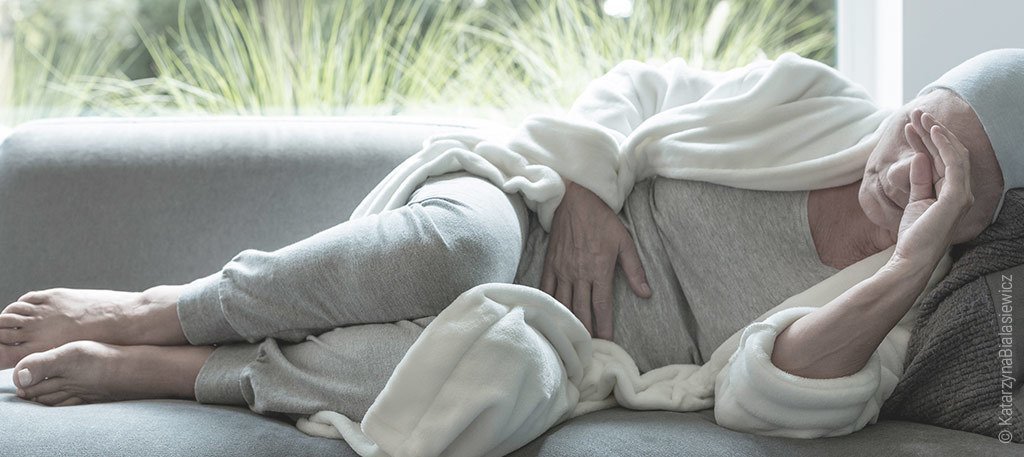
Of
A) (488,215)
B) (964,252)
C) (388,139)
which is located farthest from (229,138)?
(964,252)

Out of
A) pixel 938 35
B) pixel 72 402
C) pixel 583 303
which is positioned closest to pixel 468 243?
pixel 583 303

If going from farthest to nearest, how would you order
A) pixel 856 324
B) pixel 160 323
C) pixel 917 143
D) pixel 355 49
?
pixel 355 49
pixel 160 323
pixel 917 143
pixel 856 324

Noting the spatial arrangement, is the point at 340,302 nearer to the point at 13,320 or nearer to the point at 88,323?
the point at 88,323

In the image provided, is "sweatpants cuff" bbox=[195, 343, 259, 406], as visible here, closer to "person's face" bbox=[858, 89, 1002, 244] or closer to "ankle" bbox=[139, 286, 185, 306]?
"ankle" bbox=[139, 286, 185, 306]

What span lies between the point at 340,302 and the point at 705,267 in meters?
0.62

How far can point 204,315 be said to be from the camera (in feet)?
5.17

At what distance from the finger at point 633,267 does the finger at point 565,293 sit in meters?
0.10

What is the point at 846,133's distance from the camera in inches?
68.7

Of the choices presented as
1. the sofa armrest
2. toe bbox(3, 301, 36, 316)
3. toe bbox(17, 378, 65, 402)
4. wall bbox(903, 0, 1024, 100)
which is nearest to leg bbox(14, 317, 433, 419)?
toe bbox(17, 378, 65, 402)

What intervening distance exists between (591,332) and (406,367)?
0.47 metres

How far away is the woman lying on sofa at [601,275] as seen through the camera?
57.1 inches

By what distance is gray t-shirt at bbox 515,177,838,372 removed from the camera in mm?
1680

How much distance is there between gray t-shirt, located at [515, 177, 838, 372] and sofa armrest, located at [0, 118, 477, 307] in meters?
0.49

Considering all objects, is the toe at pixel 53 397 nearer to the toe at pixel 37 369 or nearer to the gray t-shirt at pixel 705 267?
the toe at pixel 37 369
